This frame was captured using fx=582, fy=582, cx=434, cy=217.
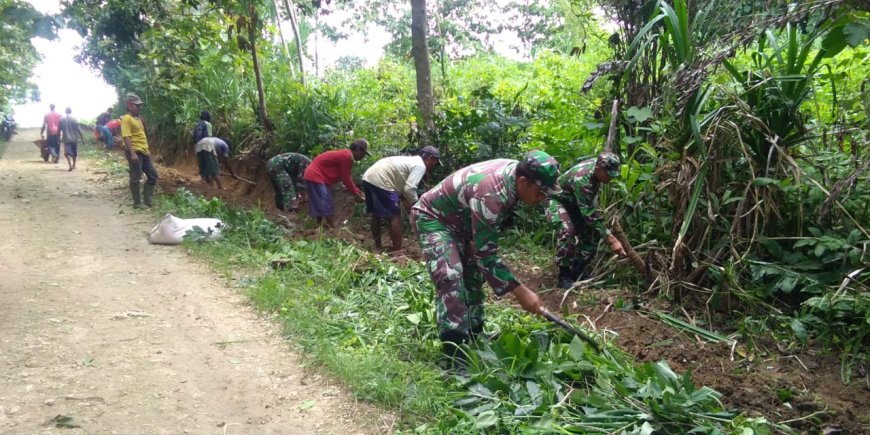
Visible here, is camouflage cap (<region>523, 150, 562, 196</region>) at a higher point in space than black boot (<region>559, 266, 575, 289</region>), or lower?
higher

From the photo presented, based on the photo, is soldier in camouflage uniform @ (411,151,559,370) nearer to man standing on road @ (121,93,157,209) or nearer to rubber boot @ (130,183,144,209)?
Result: man standing on road @ (121,93,157,209)

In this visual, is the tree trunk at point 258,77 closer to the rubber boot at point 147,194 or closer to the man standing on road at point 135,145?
the man standing on road at point 135,145

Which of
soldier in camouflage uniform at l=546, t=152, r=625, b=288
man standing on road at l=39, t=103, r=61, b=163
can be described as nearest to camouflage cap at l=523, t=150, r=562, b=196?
soldier in camouflage uniform at l=546, t=152, r=625, b=288

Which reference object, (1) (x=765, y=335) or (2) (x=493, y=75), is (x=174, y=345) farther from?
(2) (x=493, y=75)

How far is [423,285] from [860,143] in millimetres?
3334

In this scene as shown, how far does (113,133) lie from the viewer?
16.2 meters

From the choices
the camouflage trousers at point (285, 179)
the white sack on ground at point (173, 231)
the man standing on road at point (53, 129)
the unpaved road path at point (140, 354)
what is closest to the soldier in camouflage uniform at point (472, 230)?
the unpaved road path at point (140, 354)

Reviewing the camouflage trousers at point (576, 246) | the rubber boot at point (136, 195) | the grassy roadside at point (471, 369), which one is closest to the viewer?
the grassy roadside at point (471, 369)

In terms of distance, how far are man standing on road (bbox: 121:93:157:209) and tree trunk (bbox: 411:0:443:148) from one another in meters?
3.65

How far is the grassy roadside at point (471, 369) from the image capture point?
2730 millimetres

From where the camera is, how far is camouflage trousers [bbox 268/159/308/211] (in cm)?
830


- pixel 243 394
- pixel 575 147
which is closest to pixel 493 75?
pixel 575 147

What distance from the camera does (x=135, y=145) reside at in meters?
7.71

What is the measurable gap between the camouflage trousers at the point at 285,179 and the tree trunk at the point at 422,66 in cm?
189
